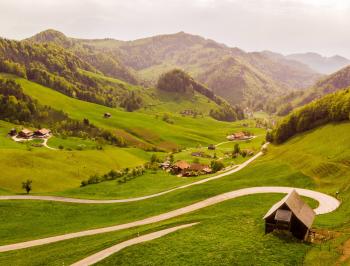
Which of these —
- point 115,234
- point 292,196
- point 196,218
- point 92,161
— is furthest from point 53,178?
point 292,196

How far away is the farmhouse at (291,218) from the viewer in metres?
42.8

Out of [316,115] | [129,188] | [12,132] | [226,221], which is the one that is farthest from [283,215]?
[12,132]

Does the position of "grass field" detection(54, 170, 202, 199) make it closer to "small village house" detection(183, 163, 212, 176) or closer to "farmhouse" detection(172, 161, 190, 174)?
"small village house" detection(183, 163, 212, 176)

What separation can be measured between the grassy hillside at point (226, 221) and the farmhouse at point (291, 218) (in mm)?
1519

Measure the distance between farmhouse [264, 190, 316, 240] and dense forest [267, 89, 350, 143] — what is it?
207ft

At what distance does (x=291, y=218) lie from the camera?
1704 inches

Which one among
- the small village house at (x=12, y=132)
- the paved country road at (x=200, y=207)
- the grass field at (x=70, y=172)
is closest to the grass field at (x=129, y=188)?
the grass field at (x=70, y=172)

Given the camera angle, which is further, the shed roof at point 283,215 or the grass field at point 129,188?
the grass field at point 129,188

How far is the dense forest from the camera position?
100125 millimetres

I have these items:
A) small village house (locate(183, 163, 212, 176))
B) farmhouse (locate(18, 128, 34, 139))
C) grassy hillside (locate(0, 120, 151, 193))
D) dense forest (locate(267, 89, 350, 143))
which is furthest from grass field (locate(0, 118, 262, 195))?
dense forest (locate(267, 89, 350, 143))

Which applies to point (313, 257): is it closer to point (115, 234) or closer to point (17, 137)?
point (115, 234)

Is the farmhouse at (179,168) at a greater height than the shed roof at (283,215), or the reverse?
the shed roof at (283,215)

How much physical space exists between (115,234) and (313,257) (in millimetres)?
33506

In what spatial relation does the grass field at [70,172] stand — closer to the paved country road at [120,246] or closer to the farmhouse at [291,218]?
the paved country road at [120,246]
